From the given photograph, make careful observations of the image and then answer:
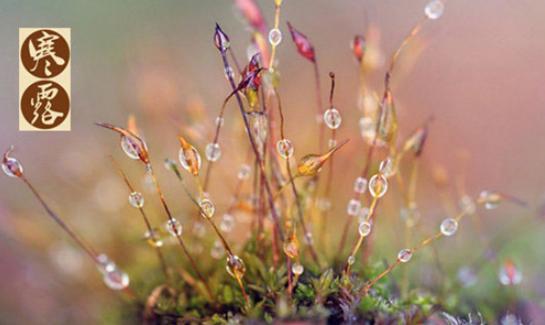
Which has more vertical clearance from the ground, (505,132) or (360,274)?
(505,132)

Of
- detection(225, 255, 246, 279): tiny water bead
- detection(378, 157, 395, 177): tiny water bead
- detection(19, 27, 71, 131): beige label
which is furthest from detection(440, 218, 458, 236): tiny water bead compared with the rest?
detection(19, 27, 71, 131): beige label

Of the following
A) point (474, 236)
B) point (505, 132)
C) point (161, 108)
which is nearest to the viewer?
point (474, 236)

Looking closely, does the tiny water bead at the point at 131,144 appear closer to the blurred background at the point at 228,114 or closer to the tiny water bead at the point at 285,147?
the tiny water bead at the point at 285,147

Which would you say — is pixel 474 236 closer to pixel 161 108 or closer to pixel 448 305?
pixel 448 305

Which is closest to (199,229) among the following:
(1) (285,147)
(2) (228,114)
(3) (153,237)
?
(3) (153,237)

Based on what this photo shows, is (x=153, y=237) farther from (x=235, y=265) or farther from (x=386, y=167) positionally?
(x=386, y=167)

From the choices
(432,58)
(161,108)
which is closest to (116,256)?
(161,108)
